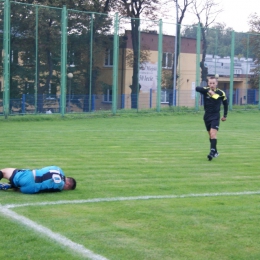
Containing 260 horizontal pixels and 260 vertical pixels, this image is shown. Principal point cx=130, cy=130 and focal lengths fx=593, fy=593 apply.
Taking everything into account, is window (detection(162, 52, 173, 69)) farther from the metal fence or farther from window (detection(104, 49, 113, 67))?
window (detection(104, 49, 113, 67))

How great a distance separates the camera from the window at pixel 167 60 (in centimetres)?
3169

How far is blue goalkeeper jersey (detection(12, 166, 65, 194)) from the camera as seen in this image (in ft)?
28.3

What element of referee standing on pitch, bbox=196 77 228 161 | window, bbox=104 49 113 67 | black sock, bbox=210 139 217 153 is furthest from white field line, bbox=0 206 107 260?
window, bbox=104 49 113 67

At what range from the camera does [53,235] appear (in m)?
6.43

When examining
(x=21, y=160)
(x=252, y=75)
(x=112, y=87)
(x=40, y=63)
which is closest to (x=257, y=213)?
(x=21, y=160)

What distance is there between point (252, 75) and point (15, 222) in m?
30.8

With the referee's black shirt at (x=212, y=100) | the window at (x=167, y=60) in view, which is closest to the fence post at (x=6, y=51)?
the window at (x=167, y=60)

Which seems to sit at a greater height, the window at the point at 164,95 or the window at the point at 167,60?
the window at the point at 167,60

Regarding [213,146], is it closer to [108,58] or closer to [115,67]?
[108,58]

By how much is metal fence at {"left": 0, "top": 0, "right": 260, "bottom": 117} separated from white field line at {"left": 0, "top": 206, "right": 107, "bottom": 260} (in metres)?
18.3

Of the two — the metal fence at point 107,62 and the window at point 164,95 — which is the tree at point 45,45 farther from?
the window at point 164,95

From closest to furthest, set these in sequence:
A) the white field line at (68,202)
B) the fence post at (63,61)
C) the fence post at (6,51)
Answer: the white field line at (68,202)
the fence post at (6,51)
the fence post at (63,61)

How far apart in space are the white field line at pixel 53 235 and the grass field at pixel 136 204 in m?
0.01

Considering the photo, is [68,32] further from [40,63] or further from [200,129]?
[200,129]
